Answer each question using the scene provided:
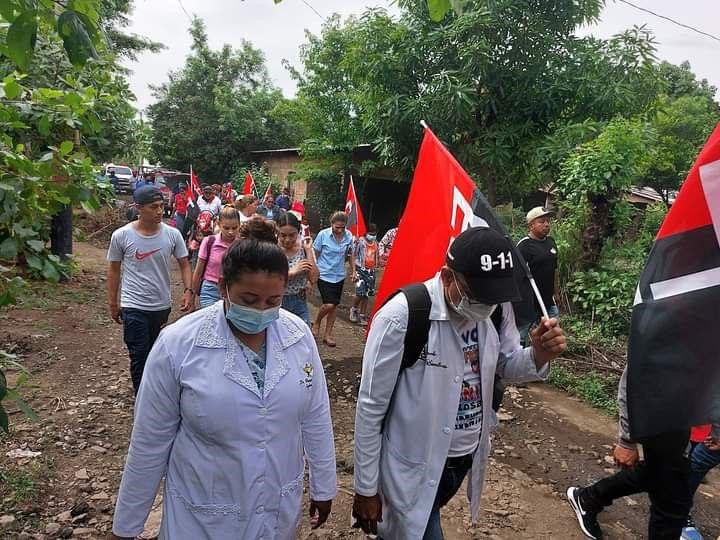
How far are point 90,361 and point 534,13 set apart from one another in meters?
7.63

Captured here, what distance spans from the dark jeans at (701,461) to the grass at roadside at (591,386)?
241 cm

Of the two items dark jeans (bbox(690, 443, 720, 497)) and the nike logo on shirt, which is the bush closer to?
dark jeans (bbox(690, 443, 720, 497))

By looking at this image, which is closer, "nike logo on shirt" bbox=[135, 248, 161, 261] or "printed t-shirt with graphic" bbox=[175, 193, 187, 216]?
"nike logo on shirt" bbox=[135, 248, 161, 261]

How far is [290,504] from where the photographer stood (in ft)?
5.94

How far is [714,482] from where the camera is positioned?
161 inches

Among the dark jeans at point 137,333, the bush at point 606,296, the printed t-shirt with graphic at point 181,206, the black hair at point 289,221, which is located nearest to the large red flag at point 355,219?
the bush at point 606,296

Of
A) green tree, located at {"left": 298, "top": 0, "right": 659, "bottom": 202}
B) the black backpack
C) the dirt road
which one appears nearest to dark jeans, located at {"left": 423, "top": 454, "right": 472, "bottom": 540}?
the black backpack

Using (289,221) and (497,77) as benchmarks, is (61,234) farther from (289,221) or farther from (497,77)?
(497,77)

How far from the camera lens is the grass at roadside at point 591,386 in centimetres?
543

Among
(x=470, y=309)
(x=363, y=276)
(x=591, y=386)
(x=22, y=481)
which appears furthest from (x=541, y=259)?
(x=22, y=481)

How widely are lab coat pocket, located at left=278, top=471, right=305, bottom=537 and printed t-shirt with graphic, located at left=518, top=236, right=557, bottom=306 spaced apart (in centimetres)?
401

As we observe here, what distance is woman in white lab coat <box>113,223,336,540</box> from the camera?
166 cm

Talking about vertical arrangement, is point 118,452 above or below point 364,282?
below

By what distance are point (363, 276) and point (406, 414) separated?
6.04m
